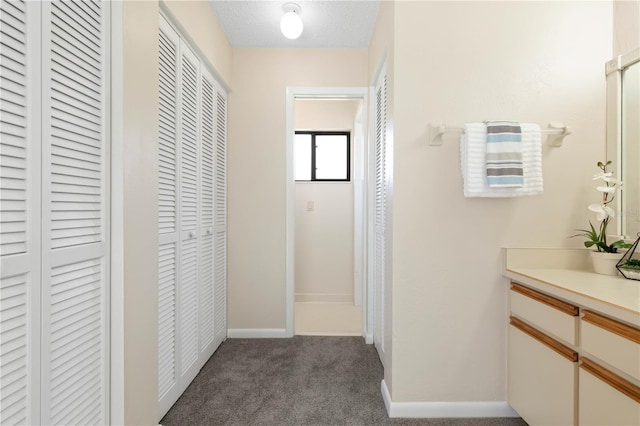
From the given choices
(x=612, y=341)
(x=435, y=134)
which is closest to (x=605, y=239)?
(x=612, y=341)

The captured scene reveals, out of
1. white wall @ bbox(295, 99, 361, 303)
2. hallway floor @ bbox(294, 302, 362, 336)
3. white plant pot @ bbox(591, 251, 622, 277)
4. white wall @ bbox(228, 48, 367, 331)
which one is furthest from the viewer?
white wall @ bbox(295, 99, 361, 303)

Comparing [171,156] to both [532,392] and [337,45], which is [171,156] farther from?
[532,392]

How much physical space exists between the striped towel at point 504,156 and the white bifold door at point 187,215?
169 centimetres

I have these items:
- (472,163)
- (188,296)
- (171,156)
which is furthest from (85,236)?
(472,163)

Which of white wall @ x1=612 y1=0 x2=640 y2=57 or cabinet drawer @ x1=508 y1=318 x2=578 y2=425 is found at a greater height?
white wall @ x1=612 y1=0 x2=640 y2=57

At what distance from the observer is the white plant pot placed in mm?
1532

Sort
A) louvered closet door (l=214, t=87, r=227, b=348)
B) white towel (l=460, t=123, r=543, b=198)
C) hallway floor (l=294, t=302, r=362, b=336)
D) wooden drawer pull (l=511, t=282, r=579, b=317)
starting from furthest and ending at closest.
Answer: hallway floor (l=294, t=302, r=362, b=336) < louvered closet door (l=214, t=87, r=227, b=348) < white towel (l=460, t=123, r=543, b=198) < wooden drawer pull (l=511, t=282, r=579, b=317)

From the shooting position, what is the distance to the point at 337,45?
9.50 ft

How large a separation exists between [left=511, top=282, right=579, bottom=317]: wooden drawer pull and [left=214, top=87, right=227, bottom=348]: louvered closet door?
6.77 ft

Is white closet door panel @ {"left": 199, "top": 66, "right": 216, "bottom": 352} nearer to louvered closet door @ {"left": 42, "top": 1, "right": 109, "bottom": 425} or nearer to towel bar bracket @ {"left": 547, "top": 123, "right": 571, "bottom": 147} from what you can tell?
louvered closet door @ {"left": 42, "top": 1, "right": 109, "bottom": 425}

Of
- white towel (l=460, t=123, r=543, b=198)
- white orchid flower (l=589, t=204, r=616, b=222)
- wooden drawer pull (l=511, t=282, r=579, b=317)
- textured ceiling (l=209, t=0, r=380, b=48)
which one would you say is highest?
textured ceiling (l=209, t=0, r=380, b=48)

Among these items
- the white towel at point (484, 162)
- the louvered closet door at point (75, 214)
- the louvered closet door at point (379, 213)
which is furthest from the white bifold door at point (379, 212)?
the louvered closet door at point (75, 214)

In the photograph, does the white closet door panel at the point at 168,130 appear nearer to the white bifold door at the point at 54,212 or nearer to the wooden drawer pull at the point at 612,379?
the white bifold door at the point at 54,212

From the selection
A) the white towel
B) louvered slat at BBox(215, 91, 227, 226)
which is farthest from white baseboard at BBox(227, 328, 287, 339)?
the white towel
